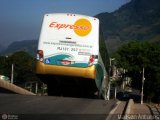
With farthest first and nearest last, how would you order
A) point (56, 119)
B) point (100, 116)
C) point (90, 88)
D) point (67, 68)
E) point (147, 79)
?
1. point (147, 79)
2. point (90, 88)
3. point (67, 68)
4. point (100, 116)
5. point (56, 119)

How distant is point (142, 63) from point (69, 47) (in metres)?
61.2

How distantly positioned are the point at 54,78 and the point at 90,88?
242 cm

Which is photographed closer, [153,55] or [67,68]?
[67,68]

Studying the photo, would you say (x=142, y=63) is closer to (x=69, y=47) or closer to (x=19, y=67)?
(x=19, y=67)

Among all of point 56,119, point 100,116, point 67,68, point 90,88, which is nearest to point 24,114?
point 56,119

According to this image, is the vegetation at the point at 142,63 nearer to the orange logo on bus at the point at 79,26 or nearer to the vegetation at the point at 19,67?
the vegetation at the point at 19,67

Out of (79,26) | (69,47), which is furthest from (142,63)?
(79,26)

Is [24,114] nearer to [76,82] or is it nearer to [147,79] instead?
[76,82]

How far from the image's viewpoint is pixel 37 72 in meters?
27.8

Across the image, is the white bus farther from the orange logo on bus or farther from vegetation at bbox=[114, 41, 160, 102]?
vegetation at bbox=[114, 41, 160, 102]

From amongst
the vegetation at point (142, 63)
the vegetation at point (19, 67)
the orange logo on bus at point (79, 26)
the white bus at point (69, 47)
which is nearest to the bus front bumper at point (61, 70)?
the white bus at point (69, 47)

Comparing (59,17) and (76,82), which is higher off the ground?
(59,17)

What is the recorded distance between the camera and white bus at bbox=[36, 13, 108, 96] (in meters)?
27.4

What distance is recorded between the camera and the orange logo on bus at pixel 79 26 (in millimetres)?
27438
